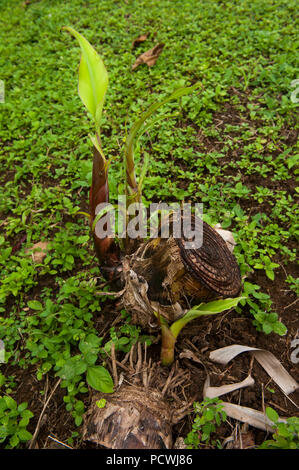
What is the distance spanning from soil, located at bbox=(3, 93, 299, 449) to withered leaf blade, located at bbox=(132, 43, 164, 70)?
2695 mm

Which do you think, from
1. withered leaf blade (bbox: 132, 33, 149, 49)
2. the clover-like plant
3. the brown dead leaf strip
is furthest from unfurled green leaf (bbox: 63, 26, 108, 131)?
withered leaf blade (bbox: 132, 33, 149, 49)

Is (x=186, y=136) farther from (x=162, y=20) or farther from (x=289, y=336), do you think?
(x=162, y=20)

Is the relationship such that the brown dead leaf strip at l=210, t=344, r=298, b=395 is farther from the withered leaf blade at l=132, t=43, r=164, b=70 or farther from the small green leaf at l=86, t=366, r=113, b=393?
the withered leaf blade at l=132, t=43, r=164, b=70

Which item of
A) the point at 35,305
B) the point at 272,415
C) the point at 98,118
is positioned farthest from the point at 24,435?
the point at 98,118

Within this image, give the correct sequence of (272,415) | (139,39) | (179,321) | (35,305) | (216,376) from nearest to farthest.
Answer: (272,415)
(179,321)
(216,376)
(35,305)
(139,39)

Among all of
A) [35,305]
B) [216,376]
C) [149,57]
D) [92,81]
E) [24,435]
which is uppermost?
[149,57]

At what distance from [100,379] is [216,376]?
0.55m

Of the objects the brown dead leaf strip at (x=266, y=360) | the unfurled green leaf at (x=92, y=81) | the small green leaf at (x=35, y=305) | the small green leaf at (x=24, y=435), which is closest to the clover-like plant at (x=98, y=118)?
the unfurled green leaf at (x=92, y=81)

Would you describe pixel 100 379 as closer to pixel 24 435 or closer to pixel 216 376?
pixel 24 435

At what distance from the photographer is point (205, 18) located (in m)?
3.88

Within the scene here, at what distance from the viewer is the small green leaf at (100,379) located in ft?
4.93

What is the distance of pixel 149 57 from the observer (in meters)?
3.53

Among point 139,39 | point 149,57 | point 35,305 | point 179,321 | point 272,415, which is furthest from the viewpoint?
point 139,39

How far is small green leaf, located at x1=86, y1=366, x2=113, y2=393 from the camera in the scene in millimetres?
1501
